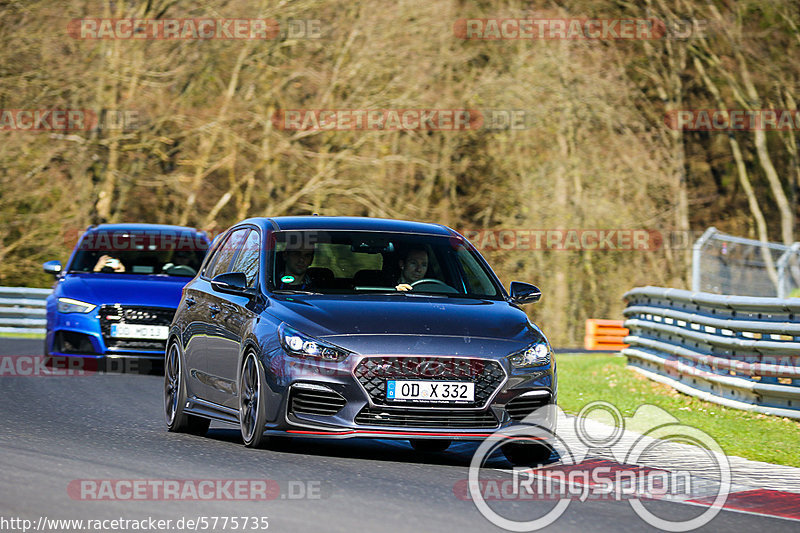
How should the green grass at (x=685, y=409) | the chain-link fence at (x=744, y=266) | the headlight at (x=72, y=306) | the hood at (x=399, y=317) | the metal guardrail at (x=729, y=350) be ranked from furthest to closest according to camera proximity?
1. the chain-link fence at (x=744, y=266)
2. the headlight at (x=72, y=306)
3. the metal guardrail at (x=729, y=350)
4. the green grass at (x=685, y=409)
5. the hood at (x=399, y=317)

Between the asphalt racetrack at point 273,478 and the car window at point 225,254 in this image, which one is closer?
the asphalt racetrack at point 273,478

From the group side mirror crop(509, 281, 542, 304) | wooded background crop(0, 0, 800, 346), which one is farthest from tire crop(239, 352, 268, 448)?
wooded background crop(0, 0, 800, 346)

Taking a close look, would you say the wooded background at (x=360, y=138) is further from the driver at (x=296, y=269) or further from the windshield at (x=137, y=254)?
the driver at (x=296, y=269)

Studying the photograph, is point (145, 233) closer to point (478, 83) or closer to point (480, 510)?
point (480, 510)

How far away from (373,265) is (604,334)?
67.1ft

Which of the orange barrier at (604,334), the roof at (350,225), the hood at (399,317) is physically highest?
the roof at (350,225)

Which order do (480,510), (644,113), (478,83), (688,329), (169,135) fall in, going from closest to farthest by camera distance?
(480,510)
(688,329)
(169,135)
(478,83)
(644,113)

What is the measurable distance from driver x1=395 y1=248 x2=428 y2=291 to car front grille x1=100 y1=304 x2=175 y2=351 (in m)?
6.87

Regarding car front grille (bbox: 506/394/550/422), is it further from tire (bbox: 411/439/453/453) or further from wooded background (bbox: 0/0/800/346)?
wooded background (bbox: 0/0/800/346)

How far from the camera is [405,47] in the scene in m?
33.4

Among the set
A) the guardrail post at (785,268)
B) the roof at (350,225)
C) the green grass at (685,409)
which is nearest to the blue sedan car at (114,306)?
the green grass at (685,409)

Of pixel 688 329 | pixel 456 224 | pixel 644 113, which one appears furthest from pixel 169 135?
pixel 688 329

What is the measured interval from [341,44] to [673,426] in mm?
22440

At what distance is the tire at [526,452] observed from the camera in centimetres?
923
